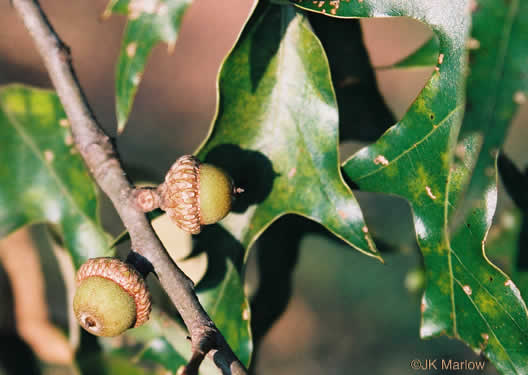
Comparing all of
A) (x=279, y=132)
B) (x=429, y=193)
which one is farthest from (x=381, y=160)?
(x=279, y=132)

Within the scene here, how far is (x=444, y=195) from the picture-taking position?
762mm

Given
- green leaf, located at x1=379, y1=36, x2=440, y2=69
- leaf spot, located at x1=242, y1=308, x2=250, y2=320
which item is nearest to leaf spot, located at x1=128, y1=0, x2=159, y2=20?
green leaf, located at x1=379, y1=36, x2=440, y2=69

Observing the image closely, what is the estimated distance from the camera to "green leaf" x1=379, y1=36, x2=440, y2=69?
1017 mm

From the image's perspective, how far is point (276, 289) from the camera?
4.05ft

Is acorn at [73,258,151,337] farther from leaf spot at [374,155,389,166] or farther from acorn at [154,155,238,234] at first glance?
leaf spot at [374,155,389,166]

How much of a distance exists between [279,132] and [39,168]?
586mm

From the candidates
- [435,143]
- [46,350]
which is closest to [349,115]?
[435,143]

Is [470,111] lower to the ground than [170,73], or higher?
higher

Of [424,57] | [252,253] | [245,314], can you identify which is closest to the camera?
[245,314]

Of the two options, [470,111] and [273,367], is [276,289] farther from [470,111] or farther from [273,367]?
[273,367]

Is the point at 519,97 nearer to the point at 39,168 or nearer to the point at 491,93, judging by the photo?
the point at 491,93

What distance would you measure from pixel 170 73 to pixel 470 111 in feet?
11.1

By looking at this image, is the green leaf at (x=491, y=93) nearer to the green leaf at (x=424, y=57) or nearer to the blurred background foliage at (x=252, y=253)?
the green leaf at (x=424, y=57)

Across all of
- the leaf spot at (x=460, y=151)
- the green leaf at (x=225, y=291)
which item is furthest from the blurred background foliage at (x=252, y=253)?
the leaf spot at (x=460, y=151)
